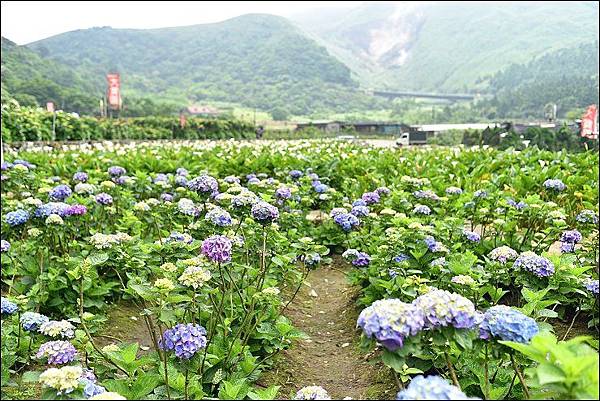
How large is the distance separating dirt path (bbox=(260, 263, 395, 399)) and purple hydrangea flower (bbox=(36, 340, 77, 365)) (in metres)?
1.01

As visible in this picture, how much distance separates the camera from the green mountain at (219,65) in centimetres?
13238

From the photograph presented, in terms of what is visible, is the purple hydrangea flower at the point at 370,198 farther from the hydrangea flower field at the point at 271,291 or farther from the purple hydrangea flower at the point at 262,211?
the purple hydrangea flower at the point at 262,211

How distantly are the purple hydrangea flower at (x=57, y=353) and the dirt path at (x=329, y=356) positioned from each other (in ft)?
3.32

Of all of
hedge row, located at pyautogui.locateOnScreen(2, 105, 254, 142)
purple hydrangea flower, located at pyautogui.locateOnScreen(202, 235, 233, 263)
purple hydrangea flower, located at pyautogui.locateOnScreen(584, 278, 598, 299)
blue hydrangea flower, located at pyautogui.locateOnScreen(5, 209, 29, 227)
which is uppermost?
purple hydrangea flower, located at pyautogui.locateOnScreen(202, 235, 233, 263)

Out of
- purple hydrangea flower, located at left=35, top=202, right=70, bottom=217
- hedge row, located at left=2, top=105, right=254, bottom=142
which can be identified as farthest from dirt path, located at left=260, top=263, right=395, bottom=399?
hedge row, located at left=2, top=105, right=254, bottom=142

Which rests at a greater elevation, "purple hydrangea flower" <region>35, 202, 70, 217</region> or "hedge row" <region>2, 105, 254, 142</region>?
"purple hydrangea flower" <region>35, 202, 70, 217</region>

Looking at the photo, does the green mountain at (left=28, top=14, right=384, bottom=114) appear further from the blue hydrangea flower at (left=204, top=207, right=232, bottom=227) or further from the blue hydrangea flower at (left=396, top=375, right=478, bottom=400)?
the blue hydrangea flower at (left=396, top=375, right=478, bottom=400)

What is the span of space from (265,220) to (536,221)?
3.05m

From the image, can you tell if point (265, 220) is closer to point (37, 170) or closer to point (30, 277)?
point (30, 277)

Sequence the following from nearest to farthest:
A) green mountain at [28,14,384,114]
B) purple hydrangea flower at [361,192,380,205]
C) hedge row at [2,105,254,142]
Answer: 1. purple hydrangea flower at [361,192,380,205]
2. hedge row at [2,105,254,142]
3. green mountain at [28,14,384,114]

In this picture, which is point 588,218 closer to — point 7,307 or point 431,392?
point 431,392

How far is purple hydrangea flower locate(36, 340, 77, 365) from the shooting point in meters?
2.11

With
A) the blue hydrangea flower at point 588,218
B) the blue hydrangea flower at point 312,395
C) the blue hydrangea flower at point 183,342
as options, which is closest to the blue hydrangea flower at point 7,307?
the blue hydrangea flower at point 183,342

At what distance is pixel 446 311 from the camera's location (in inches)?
65.8
